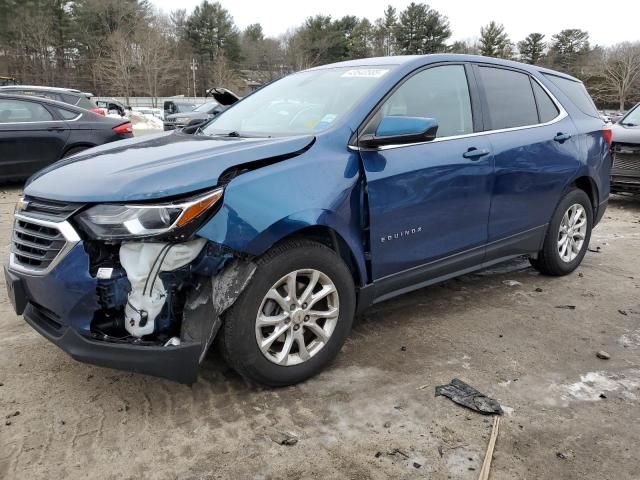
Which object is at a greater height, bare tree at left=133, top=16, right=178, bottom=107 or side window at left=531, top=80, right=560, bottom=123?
bare tree at left=133, top=16, right=178, bottom=107

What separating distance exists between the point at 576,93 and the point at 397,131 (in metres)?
2.85

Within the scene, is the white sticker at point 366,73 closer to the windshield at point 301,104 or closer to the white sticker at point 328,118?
the windshield at point 301,104

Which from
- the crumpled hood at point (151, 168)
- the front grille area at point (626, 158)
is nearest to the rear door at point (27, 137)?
the crumpled hood at point (151, 168)

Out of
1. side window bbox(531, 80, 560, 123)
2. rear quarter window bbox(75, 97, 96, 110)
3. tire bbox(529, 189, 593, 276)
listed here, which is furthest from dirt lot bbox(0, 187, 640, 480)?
rear quarter window bbox(75, 97, 96, 110)

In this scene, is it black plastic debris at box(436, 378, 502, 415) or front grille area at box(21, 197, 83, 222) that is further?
black plastic debris at box(436, 378, 502, 415)

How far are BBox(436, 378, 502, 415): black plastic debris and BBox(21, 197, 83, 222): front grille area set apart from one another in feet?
6.65

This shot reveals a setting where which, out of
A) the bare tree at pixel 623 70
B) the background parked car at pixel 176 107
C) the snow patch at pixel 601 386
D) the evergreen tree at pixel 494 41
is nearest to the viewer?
the snow patch at pixel 601 386

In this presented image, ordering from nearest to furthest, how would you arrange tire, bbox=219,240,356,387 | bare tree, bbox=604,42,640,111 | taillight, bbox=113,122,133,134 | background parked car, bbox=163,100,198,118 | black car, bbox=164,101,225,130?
tire, bbox=219,240,356,387, taillight, bbox=113,122,133,134, black car, bbox=164,101,225,130, background parked car, bbox=163,100,198,118, bare tree, bbox=604,42,640,111

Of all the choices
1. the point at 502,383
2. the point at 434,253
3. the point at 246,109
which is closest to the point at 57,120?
the point at 246,109

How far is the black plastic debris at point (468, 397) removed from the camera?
272 cm

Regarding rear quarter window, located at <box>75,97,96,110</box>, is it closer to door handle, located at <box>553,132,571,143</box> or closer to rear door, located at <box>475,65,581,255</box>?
rear door, located at <box>475,65,581,255</box>

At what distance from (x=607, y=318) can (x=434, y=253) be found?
1.54 metres

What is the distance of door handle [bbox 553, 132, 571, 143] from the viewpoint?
171 inches

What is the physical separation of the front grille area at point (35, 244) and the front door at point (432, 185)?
5.21 ft
